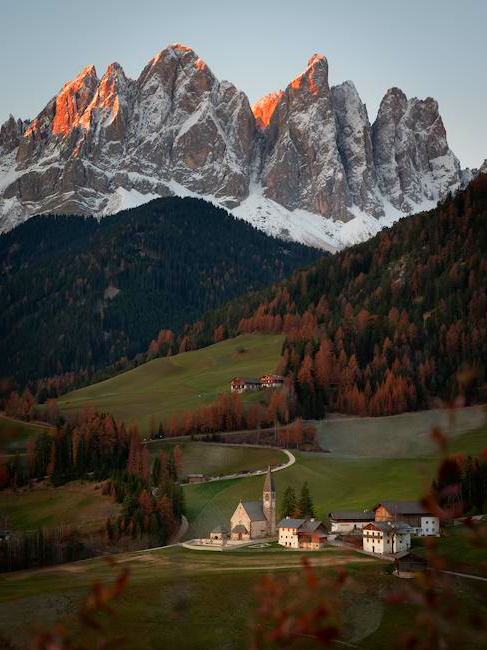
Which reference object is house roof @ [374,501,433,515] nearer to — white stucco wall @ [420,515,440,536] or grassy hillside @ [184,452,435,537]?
white stucco wall @ [420,515,440,536]

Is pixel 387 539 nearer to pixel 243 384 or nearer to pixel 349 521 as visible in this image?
pixel 349 521

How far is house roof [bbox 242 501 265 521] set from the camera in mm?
113375

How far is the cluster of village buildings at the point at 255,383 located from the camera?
189 meters

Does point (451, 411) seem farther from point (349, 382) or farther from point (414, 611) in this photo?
point (349, 382)

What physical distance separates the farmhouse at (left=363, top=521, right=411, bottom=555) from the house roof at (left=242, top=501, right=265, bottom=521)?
19.1m

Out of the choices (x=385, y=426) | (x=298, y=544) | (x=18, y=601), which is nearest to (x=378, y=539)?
(x=298, y=544)

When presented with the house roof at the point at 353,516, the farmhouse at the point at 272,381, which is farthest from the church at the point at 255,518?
the farmhouse at the point at 272,381

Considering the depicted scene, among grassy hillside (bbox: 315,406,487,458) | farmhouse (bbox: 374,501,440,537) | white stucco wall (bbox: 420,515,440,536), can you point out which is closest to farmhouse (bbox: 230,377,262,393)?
grassy hillside (bbox: 315,406,487,458)

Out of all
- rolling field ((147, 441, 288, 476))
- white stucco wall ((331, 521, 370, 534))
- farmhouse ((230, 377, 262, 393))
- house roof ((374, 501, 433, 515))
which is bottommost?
white stucco wall ((331, 521, 370, 534))

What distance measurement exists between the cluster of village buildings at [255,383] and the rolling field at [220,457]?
35.3 metres

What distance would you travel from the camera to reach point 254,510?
11488 centimetres

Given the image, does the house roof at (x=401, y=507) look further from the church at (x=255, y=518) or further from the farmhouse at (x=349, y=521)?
the church at (x=255, y=518)

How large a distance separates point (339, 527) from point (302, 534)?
6023 mm

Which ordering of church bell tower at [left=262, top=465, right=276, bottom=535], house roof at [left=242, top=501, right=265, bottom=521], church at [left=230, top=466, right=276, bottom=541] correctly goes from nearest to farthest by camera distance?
church at [left=230, top=466, right=276, bottom=541], house roof at [left=242, top=501, right=265, bottom=521], church bell tower at [left=262, top=465, right=276, bottom=535]
